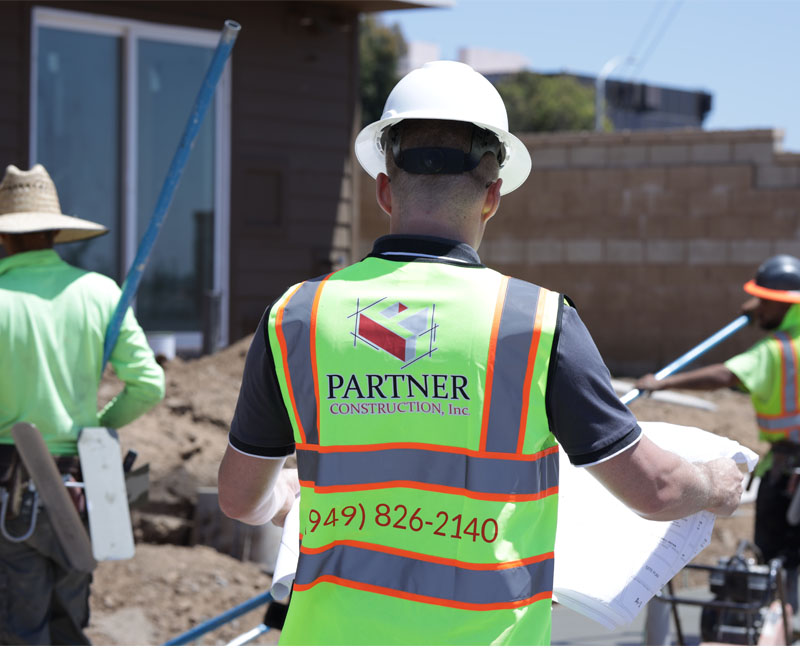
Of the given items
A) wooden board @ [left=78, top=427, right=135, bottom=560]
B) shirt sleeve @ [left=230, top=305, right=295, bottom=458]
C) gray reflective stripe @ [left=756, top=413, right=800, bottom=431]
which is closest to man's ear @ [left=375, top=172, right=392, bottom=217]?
shirt sleeve @ [left=230, top=305, right=295, bottom=458]

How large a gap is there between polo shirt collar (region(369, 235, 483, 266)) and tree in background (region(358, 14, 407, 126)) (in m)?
32.4

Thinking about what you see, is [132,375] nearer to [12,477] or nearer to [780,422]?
[12,477]

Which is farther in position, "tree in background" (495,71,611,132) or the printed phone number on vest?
"tree in background" (495,71,611,132)

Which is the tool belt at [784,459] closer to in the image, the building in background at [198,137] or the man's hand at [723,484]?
the man's hand at [723,484]

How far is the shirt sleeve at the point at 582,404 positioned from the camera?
1854 millimetres

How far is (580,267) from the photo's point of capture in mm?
14297

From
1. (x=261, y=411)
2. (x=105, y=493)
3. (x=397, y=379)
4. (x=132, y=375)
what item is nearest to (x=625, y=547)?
(x=397, y=379)

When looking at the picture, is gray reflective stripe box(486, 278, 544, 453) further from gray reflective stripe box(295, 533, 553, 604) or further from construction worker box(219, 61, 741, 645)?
gray reflective stripe box(295, 533, 553, 604)

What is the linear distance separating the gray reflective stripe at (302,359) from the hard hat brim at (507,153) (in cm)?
41

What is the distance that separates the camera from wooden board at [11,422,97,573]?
3.79 meters

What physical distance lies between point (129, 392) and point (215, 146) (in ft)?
21.1

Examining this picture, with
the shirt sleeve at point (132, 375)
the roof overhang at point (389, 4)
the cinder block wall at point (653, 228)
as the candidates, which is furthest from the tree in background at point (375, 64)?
the shirt sleeve at point (132, 375)

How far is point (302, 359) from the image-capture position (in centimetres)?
194

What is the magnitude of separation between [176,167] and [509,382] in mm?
2263
